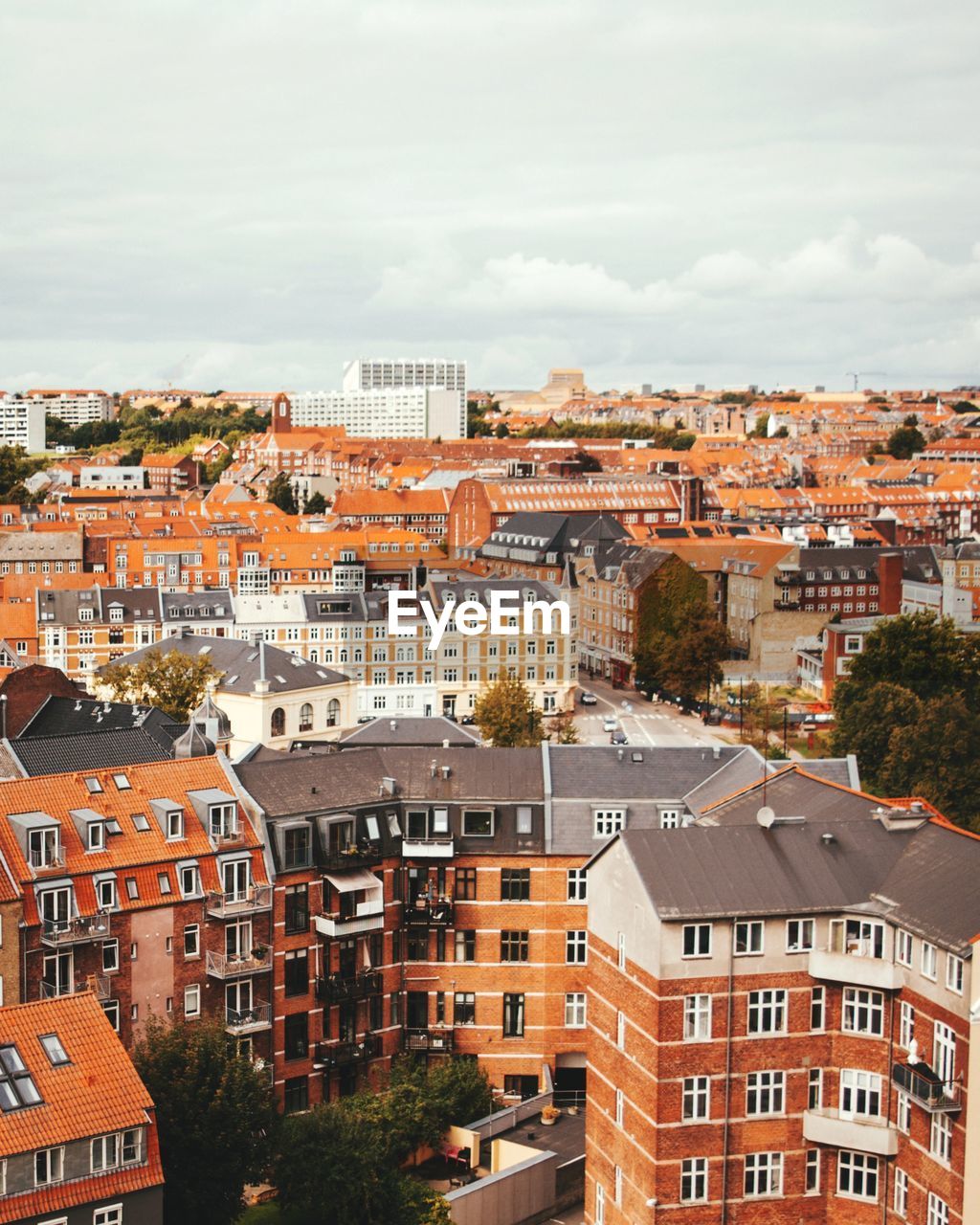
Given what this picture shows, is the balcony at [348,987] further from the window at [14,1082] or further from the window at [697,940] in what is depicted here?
the window at [14,1082]

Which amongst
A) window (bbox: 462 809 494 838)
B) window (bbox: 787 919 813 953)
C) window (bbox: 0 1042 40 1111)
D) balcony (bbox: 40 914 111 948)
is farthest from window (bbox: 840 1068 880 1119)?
balcony (bbox: 40 914 111 948)

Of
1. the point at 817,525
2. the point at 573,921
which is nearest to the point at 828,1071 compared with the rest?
the point at 573,921

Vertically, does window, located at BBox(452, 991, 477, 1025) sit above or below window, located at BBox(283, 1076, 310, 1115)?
above

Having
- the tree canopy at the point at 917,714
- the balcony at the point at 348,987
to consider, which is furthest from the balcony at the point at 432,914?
the tree canopy at the point at 917,714

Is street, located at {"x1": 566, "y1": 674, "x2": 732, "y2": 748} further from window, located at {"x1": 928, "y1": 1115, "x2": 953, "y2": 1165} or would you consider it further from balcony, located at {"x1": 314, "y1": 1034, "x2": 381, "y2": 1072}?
window, located at {"x1": 928, "y1": 1115, "x2": 953, "y2": 1165}

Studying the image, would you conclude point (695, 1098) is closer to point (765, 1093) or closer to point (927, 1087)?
point (765, 1093)

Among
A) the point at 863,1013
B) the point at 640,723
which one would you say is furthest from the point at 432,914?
the point at 640,723
